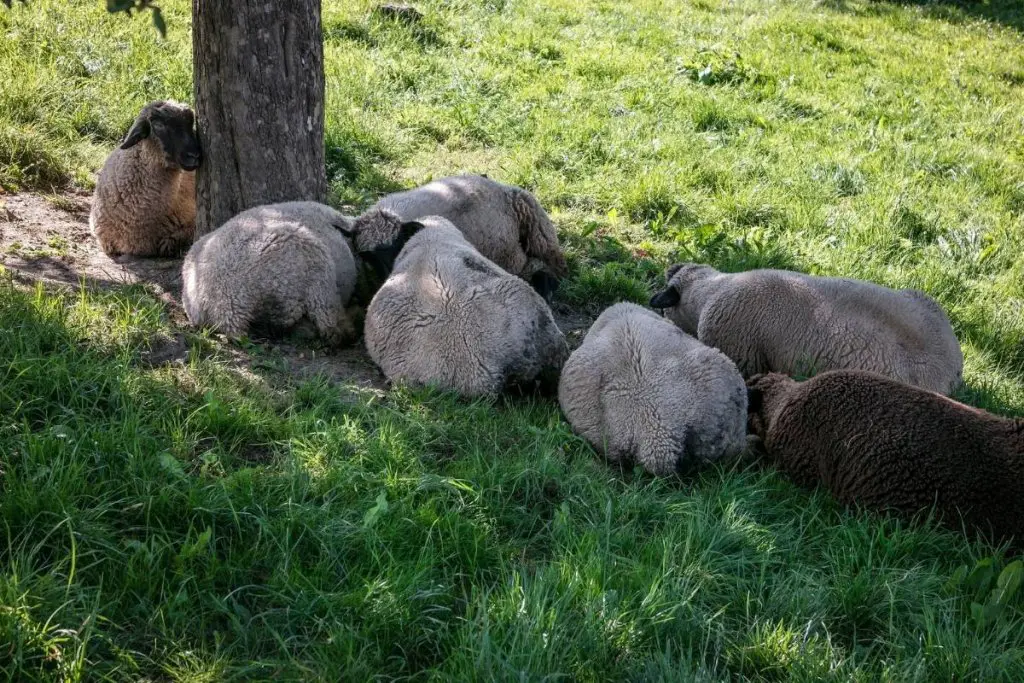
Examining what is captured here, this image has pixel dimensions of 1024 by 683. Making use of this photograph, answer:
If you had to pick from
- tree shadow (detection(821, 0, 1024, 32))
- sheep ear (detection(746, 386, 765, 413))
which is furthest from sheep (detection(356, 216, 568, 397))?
tree shadow (detection(821, 0, 1024, 32))

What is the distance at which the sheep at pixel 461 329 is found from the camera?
521cm

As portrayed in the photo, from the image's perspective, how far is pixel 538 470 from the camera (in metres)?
4.37

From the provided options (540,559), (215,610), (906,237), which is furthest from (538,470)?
(906,237)

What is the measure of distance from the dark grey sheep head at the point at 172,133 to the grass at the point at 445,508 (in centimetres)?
122

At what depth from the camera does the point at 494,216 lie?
23.5ft

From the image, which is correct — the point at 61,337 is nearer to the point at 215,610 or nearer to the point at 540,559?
the point at 215,610

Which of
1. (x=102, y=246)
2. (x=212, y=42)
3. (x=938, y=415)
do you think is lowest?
(x=102, y=246)

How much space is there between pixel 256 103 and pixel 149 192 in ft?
4.86

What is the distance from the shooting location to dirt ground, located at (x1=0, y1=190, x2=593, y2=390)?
530cm

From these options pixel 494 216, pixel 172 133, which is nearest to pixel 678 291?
pixel 494 216

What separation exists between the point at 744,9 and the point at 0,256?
12772mm

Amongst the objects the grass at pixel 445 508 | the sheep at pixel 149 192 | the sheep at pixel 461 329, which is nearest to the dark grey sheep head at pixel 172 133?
the sheep at pixel 149 192

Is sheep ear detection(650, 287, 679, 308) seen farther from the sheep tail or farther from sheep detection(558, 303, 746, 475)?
the sheep tail

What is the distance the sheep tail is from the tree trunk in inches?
62.0
